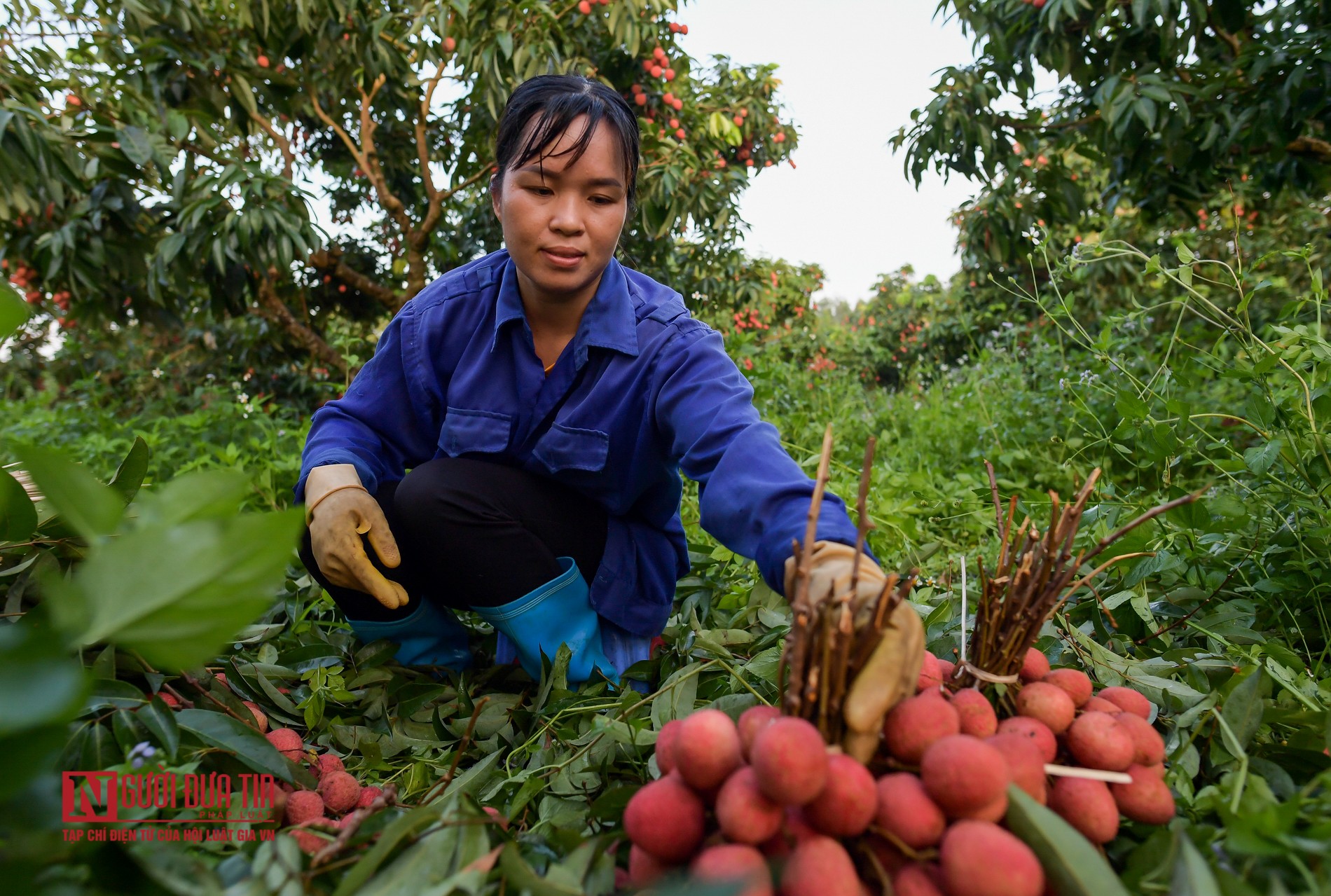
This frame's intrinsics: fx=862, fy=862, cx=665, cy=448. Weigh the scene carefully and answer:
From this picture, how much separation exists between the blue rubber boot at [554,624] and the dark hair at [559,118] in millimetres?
660

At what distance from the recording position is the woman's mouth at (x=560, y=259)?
1337 mm

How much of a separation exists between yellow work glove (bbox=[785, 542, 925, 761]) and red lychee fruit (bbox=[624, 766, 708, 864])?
0.44ft

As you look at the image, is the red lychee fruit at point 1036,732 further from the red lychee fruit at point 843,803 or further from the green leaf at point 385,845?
the green leaf at point 385,845

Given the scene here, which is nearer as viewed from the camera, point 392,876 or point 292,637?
point 392,876

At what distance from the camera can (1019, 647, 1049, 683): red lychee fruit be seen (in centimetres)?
88

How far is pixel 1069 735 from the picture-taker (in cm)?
79

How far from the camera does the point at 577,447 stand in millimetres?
1416

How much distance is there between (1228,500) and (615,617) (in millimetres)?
1003

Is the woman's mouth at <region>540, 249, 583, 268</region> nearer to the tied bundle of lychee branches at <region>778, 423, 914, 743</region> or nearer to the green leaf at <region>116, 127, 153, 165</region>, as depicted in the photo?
the tied bundle of lychee branches at <region>778, 423, 914, 743</region>

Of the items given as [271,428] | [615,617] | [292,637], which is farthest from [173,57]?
[615,617]

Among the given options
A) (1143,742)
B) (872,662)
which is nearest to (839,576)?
(872,662)

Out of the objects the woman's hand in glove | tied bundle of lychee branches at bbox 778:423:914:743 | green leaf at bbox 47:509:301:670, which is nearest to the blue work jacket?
the woman's hand in glove

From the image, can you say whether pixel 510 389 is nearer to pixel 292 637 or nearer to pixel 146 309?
pixel 292 637

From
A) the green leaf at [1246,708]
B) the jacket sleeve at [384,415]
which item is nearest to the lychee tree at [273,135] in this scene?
the jacket sleeve at [384,415]
